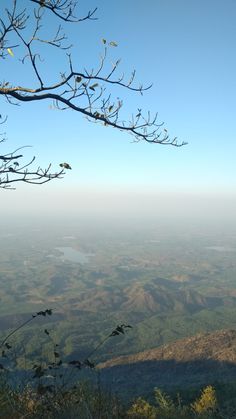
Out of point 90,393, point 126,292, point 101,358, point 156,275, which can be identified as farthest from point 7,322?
point 90,393

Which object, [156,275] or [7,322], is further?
[156,275]

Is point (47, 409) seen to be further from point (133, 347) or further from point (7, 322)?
point (7, 322)

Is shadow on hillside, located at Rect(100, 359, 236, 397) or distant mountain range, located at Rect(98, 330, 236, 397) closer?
shadow on hillside, located at Rect(100, 359, 236, 397)

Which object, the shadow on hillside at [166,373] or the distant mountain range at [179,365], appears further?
the distant mountain range at [179,365]

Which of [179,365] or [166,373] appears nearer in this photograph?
[166,373]

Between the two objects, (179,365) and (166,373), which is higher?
(179,365)
